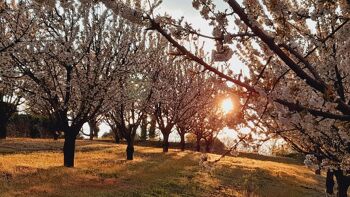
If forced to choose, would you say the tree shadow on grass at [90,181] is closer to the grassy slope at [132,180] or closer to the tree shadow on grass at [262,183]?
the grassy slope at [132,180]

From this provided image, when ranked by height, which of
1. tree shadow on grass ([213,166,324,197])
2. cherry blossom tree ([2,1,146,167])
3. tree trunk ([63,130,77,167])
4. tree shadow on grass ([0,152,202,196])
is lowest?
tree shadow on grass ([213,166,324,197])

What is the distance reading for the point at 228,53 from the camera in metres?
3.63

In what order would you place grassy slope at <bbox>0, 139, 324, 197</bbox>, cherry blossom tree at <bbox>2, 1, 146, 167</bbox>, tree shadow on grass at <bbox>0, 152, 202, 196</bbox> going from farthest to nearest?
cherry blossom tree at <bbox>2, 1, 146, 167</bbox>
grassy slope at <bbox>0, 139, 324, 197</bbox>
tree shadow on grass at <bbox>0, 152, 202, 196</bbox>

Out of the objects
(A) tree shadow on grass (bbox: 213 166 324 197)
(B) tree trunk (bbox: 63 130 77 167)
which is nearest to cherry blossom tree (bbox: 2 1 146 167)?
(B) tree trunk (bbox: 63 130 77 167)

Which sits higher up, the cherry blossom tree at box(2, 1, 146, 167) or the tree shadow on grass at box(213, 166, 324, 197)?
the cherry blossom tree at box(2, 1, 146, 167)

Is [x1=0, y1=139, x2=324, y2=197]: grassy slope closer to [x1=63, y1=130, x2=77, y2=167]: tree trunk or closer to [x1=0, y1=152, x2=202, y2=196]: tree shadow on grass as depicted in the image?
[x1=0, y1=152, x2=202, y2=196]: tree shadow on grass

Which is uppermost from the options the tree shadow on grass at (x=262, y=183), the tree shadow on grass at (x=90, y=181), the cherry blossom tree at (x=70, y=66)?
the cherry blossom tree at (x=70, y=66)

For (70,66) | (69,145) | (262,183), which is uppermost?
(70,66)

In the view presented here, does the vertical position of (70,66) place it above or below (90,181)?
above

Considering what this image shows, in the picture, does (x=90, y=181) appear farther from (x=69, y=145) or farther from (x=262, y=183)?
(x=262, y=183)

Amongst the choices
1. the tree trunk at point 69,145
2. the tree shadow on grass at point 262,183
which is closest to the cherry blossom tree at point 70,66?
the tree trunk at point 69,145

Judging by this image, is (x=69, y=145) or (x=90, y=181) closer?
(x=90, y=181)

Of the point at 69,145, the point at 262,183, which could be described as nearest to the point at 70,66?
the point at 69,145

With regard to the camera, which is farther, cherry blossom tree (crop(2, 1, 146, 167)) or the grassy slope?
cherry blossom tree (crop(2, 1, 146, 167))
